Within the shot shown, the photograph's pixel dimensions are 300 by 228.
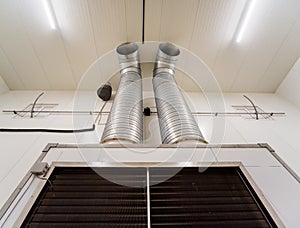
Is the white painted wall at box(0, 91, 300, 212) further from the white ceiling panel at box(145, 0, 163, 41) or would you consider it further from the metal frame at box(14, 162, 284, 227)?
the white ceiling panel at box(145, 0, 163, 41)

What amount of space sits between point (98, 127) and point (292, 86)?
8.32 ft

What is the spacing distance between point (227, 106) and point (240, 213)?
1.85m

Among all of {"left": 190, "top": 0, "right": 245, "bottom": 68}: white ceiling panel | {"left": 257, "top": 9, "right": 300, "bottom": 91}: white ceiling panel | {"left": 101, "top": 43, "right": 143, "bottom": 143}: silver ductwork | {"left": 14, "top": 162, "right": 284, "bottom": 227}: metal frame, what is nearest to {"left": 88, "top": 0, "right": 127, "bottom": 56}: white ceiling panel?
{"left": 101, "top": 43, "right": 143, "bottom": 143}: silver ductwork

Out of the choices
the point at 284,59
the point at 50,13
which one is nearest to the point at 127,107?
the point at 50,13

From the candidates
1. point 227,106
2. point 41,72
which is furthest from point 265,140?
point 41,72

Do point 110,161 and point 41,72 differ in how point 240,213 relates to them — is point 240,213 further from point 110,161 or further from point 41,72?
point 41,72

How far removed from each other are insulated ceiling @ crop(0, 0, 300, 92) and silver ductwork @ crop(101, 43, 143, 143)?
40 cm

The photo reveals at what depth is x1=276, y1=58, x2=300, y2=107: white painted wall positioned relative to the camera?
248 cm

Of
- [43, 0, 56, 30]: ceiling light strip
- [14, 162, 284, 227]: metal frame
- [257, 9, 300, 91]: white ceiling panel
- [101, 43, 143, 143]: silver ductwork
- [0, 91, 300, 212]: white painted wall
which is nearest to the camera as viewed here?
[14, 162, 284, 227]: metal frame

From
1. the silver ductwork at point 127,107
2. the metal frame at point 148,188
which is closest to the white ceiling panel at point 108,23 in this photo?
the silver ductwork at point 127,107

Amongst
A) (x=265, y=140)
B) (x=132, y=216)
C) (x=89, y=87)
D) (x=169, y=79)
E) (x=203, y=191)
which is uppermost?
(x=89, y=87)

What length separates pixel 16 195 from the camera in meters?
0.85

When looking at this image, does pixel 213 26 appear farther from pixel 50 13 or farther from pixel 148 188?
pixel 148 188

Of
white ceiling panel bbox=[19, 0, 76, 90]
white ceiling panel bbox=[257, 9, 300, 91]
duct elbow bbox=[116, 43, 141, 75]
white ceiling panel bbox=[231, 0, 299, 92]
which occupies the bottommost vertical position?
duct elbow bbox=[116, 43, 141, 75]
